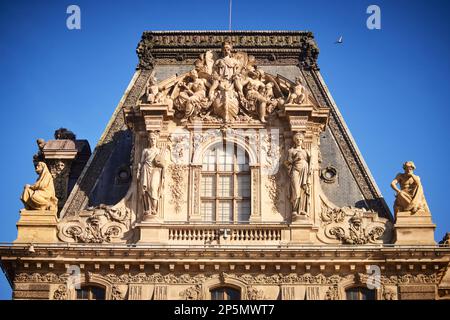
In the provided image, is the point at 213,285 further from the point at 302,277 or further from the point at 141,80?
the point at 141,80

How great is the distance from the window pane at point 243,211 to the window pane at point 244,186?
0.29 metres

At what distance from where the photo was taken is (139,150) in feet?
160

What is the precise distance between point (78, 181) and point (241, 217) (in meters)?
6.23

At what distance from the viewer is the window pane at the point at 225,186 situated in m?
48.2

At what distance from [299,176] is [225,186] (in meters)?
2.74

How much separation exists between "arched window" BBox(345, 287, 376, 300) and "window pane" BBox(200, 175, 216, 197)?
601cm

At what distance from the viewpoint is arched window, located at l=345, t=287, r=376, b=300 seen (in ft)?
150

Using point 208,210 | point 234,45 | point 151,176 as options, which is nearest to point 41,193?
point 151,176

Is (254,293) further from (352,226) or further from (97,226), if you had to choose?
(97,226)
